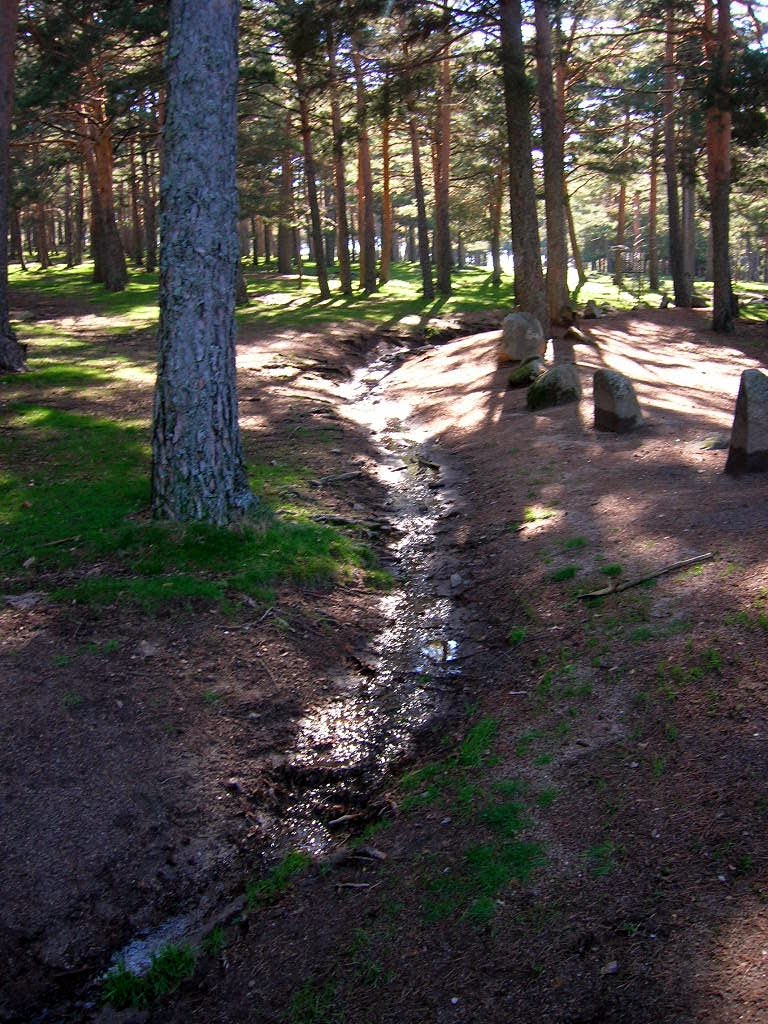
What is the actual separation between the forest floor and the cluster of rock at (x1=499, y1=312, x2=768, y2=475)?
0.47 meters

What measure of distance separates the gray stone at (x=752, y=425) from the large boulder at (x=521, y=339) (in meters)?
9.16

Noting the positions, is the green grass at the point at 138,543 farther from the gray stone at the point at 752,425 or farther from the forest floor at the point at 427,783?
the gray stone at the point at 752,425

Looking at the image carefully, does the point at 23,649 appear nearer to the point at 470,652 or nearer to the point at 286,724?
the point at 286,724

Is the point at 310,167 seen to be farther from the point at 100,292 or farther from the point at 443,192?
the point at 100,292

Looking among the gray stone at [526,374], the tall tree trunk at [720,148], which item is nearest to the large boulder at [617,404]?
the gray stone at [526,374]

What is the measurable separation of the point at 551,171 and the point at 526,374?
8.06 meters

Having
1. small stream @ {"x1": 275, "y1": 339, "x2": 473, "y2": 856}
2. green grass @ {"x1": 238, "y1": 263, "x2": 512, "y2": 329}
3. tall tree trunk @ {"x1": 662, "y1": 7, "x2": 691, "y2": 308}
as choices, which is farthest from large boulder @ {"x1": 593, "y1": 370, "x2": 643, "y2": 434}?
tall tree trunk @ {"x1": 662, "y1": 7, "x2": 691, "y2": 308}

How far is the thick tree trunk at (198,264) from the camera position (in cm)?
779

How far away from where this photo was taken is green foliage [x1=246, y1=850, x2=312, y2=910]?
4.73 meters

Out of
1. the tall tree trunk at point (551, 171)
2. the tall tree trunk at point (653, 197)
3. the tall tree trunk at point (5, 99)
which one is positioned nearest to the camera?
the tall tree trunk at point (5, 99)

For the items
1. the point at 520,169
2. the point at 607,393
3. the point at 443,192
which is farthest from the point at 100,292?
the point at 607,393

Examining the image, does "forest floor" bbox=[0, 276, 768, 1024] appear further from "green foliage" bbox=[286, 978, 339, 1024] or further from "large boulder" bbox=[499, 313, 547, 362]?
"large boulder" bbox=[499, 313, 547, 362]

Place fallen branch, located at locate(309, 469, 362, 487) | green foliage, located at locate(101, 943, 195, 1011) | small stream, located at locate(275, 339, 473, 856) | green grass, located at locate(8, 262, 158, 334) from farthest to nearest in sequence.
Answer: green grass, located at locate(8, 262, 158, 334) < fallen branch, located at locate(309, 469, 362, 487) < small stream, located at locate(275, 339, 473, 856) < green foliage, located at locate(101, 943, 195, 1011)

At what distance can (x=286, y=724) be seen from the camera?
6.20 meters
